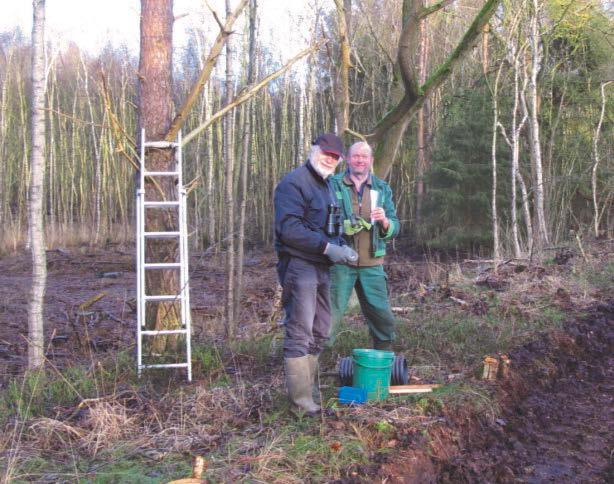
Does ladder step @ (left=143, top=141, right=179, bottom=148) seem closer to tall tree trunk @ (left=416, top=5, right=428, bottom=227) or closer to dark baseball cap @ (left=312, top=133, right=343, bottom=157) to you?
dark baseball cap @ (left=312, top=133, right=343, bottom=157)

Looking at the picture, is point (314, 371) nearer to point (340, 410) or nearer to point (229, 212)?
point (340, 410)

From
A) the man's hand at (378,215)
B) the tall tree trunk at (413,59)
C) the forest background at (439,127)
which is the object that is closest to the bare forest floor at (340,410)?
the man's hand at (378,215)

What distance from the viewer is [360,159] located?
535 cm

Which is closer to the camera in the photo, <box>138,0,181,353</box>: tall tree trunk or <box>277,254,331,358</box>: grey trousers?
<box>277,254,331,358</box>: grey trousers

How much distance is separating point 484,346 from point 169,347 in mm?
3245

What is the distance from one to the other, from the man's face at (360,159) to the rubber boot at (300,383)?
1.78 metres

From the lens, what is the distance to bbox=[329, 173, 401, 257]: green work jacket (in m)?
5.38

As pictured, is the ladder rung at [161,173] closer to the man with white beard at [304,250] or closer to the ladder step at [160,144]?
the ladder step at [160,144]

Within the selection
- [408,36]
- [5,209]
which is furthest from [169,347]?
[5,209]

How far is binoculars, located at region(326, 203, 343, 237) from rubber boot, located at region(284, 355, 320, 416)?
0.90m

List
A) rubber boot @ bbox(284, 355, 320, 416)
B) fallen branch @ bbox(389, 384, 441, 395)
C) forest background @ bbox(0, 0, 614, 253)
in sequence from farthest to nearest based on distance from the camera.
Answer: forest background @ bbox(0, 0, 614, 253), fallen branch @ bbox(389, 384, 441, 395), rubber boot @ bbox(284, 355, 320, 416)

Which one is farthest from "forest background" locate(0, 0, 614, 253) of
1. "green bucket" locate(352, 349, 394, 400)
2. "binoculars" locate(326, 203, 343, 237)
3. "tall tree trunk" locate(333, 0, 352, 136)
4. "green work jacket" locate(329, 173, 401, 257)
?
"green bucket" locate(352, 349, 394, 400)

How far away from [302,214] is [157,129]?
A: 2.72 m

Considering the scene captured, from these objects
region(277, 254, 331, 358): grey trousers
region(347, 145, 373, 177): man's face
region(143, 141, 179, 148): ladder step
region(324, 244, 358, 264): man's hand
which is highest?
region(143, 141, 179, 148): ladder step
